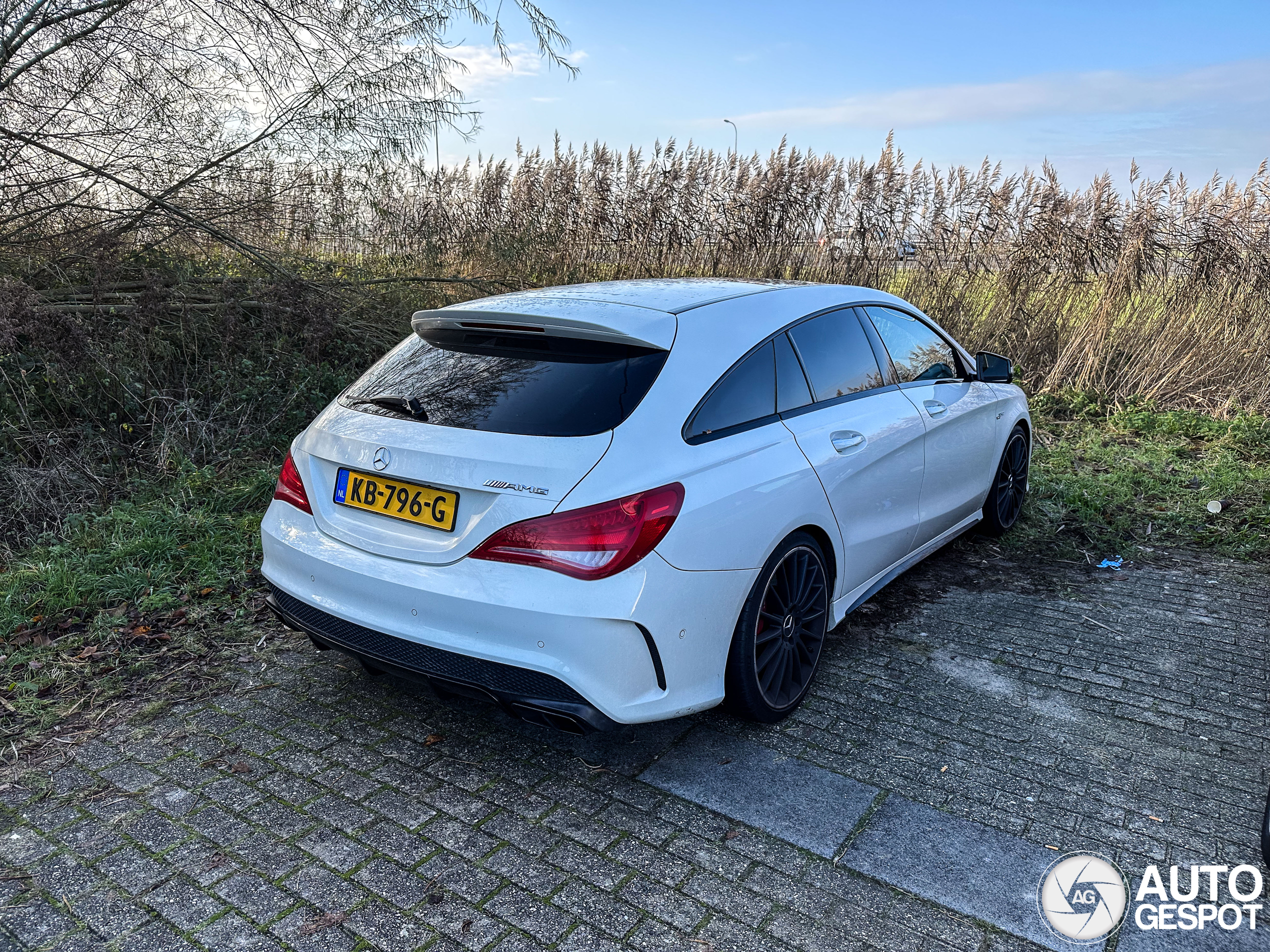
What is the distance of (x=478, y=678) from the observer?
2.65 meters

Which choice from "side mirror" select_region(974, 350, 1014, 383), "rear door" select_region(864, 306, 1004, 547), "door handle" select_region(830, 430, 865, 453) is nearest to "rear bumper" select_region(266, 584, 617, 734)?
"door handle" select_region(830, 430, 865, 453)

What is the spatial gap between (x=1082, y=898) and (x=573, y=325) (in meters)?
2.30

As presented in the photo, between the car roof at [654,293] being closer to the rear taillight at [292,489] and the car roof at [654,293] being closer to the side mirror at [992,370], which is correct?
the rear taillight at [292,489]

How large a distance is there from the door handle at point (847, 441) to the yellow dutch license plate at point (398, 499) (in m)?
1.58

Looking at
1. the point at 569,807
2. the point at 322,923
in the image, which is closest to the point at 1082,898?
the point at 569,807

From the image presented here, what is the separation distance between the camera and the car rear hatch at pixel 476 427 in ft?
8.71

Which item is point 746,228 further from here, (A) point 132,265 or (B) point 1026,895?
(B) point 1026,895

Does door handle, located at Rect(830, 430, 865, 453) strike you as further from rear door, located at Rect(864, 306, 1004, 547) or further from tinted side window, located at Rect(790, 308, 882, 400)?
rear door, located at Rect(864, 306, 1004, 547)

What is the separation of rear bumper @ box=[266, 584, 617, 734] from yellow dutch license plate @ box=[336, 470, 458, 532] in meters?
0.38

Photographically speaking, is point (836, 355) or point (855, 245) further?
point (855, 245)

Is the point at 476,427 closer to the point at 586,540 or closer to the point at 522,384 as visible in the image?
the point at 522,384

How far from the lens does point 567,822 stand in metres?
2.73

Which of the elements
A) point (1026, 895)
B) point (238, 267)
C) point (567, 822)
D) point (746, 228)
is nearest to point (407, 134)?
point (238, 267)

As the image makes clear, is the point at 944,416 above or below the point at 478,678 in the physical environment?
above
